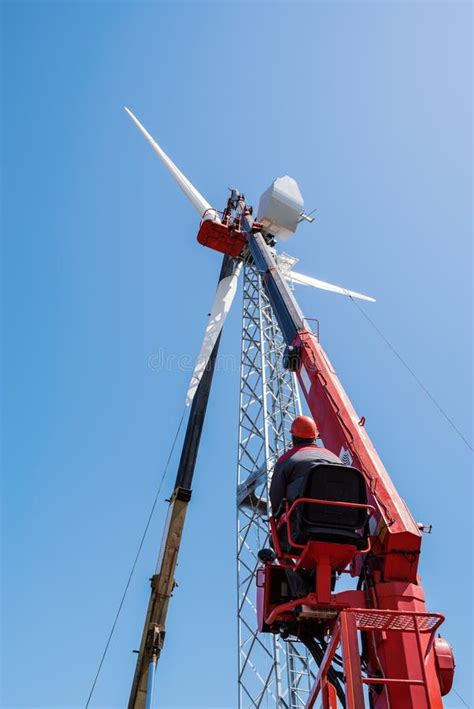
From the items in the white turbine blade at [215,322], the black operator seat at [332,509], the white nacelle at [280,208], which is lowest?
the black operator seat at [332,509]

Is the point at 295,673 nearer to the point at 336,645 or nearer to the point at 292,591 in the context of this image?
the point at 292,591

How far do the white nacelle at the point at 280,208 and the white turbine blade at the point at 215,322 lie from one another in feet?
6.79

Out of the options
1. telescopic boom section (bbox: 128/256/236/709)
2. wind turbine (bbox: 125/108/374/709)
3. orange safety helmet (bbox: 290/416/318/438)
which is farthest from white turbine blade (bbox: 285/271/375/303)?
orange safety helmet (bbox: 290/416/318/438)

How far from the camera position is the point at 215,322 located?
48.7 feet

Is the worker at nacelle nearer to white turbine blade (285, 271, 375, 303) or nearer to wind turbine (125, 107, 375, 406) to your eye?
wind turbine (125, 107, 375, 406)

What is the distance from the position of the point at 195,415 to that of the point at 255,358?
717cm

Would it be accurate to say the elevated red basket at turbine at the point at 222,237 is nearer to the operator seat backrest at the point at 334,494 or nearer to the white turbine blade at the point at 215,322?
the white turbine blade at the point at 215,322

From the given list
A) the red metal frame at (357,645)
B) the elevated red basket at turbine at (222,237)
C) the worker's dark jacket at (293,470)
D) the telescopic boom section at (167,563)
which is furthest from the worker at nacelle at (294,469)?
the elevated red basket at turbine at (222,237)

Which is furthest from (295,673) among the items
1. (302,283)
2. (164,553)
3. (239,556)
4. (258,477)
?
(302,283)

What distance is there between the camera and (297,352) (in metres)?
9.90

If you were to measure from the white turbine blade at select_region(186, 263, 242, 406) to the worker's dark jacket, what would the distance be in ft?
22.1

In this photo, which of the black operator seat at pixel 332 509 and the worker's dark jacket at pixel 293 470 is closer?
the black operator seat at pixel 332 509

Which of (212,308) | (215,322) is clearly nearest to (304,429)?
(215,322)

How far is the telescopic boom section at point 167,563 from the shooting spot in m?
8.30
